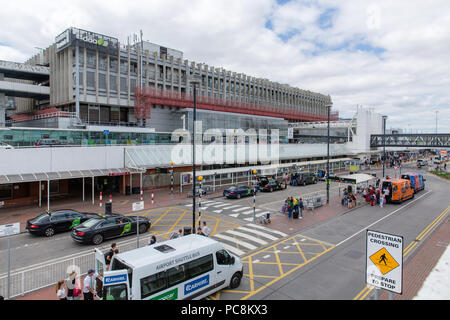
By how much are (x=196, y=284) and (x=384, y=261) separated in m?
5.55

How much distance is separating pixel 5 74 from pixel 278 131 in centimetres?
5213

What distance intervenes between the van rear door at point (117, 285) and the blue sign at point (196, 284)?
1860 mm

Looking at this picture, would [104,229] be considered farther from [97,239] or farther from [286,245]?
[286,245]

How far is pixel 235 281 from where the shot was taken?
34.6 feet

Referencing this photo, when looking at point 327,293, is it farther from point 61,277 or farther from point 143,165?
point 143,165

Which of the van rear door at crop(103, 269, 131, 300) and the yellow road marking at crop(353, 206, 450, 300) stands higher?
the van rear door at crop(103, 269, 131, 300)

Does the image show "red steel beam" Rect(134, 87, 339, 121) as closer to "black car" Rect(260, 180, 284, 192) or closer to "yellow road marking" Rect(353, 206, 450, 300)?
"black car" Rect(260, 180, 284, 192)

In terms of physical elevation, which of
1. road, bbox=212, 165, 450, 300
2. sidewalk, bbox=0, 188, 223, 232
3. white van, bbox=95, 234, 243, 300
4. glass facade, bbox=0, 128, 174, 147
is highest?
glass facade, bbox=0, 128, 174, 147

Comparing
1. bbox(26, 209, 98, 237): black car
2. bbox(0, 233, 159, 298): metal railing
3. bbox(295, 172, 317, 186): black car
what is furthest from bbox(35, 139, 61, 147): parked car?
bbox(295, 172, 317, 186): black car

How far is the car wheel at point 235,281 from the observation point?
1045cm

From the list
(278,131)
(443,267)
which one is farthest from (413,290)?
(278,131)

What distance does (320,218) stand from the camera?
2120 centimetres

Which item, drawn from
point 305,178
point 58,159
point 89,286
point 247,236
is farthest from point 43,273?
point 305,178

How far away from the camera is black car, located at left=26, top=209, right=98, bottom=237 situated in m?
16.4
